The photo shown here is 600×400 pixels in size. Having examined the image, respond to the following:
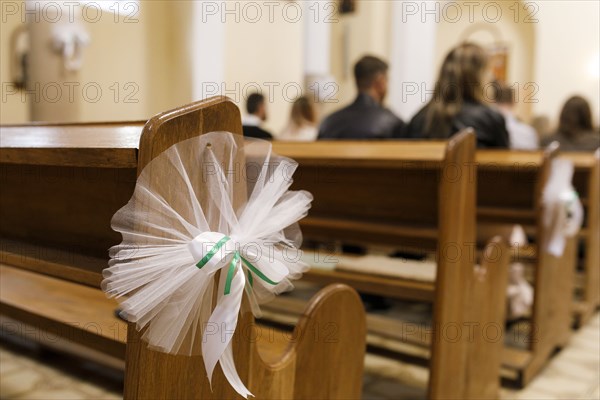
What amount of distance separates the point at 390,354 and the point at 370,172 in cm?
79

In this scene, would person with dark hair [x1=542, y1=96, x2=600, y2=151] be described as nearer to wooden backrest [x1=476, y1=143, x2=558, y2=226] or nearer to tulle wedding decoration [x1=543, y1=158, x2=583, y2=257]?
wooden backrest [x1=476, y1=143, x2=558, y2=226]

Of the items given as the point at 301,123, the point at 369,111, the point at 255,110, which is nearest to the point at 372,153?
the point at 369,111

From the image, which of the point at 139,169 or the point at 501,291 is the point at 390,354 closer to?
the point at 501,291

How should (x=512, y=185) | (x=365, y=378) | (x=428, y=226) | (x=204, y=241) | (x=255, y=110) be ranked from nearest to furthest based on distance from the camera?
(x=204, y=241), (x=428, y=226), (x=365, y=378), (x=512, y=185), (x=255, y=110)

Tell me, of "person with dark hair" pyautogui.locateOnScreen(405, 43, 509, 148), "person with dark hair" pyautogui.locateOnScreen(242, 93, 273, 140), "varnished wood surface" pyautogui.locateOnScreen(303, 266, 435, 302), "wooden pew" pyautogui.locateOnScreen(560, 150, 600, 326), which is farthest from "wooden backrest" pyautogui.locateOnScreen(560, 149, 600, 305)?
"person with dark hair" pyautogui.locateOnScreen(242, 93, 273, 140)

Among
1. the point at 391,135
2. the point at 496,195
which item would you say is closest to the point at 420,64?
the point at 391,135

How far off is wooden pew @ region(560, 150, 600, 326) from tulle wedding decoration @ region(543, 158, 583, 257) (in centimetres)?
57

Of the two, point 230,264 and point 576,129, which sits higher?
point 576,129

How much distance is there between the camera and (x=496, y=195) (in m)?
3.00

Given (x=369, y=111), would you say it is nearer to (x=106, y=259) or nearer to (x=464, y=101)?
(x=464, y=101)

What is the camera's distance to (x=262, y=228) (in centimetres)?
107

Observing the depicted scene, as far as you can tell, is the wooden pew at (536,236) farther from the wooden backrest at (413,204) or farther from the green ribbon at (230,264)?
the green ribbon at (230,264)

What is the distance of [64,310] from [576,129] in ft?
10.5

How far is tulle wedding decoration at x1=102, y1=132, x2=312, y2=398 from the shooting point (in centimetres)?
94
